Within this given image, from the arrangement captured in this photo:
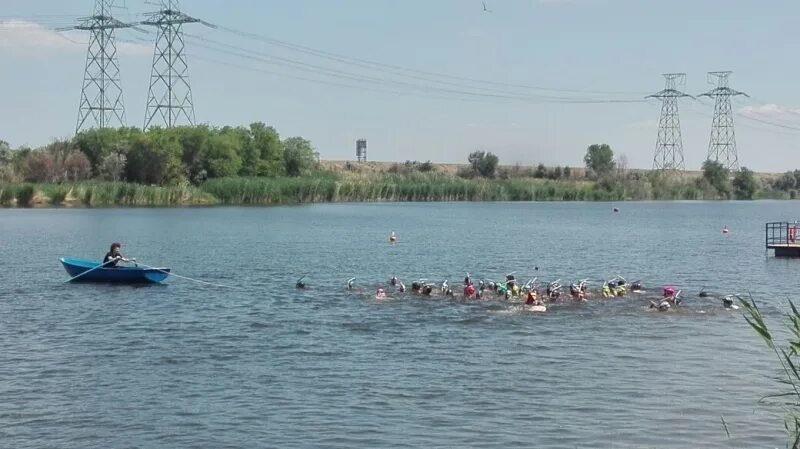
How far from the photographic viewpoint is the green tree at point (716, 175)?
182m

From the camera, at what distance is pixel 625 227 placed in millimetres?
95312

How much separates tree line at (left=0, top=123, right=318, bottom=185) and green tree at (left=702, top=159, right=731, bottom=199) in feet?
270

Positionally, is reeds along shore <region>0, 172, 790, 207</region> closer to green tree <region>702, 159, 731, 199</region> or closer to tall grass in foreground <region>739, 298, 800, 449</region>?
green tree <region>702, 159, 731, 199</region>

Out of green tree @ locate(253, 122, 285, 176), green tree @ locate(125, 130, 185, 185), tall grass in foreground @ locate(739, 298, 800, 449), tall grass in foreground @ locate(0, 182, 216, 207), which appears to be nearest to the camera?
tall grass in foreground @ locate(739, 298, 800, 449)

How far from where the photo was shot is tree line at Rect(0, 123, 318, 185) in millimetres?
120625

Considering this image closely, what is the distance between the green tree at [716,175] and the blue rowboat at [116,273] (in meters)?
151

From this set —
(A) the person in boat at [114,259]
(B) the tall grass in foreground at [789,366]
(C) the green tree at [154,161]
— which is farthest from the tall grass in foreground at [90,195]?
(B) the tall grass in foreground at [789,366]

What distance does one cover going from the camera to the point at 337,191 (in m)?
138

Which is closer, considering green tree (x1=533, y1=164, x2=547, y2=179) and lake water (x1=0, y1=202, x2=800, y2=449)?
lake water (x1=0, y1=202, x2=800, y2=449)

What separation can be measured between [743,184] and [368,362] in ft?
576

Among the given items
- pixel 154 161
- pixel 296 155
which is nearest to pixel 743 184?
pixel 296 155

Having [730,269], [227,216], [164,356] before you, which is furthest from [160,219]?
[164,356]

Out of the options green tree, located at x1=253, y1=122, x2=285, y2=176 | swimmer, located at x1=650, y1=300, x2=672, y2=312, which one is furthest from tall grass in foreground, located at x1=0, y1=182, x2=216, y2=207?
swimmer, located at x1=650, y1=300, x2=672, y2=312

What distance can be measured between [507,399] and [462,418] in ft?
6.10
